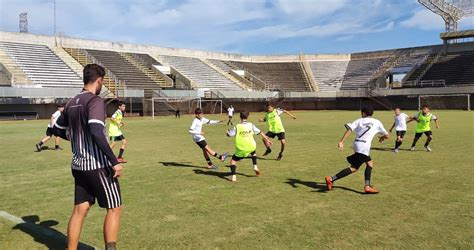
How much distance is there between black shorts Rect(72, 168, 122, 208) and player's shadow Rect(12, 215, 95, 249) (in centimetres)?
98

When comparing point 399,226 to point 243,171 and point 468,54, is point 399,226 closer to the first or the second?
point 243,171

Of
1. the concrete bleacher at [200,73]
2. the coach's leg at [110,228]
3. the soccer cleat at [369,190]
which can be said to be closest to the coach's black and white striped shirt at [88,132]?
the coach's leg at [110,228]

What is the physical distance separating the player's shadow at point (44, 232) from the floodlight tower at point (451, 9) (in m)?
64.8

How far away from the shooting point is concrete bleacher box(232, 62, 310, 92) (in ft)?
215

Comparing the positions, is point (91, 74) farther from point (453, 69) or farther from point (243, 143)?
point (453, 69)

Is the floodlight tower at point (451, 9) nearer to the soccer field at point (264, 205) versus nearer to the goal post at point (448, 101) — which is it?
the goal post at point (448, 101)

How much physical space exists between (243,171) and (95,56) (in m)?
45.5

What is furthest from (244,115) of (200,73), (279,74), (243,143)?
(279,74)

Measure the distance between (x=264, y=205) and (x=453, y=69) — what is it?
57.0 meters

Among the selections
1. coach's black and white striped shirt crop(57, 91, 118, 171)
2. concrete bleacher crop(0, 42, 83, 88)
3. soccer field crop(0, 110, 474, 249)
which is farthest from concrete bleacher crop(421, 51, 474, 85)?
coach's black and white striped shirt crop(57, 91, 118, 171)

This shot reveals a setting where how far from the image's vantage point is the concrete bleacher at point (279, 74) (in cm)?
6552

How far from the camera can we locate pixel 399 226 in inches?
234

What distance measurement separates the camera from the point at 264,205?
727 centimetres

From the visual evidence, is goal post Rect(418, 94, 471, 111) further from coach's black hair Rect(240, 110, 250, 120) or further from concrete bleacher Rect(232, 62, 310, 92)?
coach's black hair Rect(240, 110, 250, 120)
